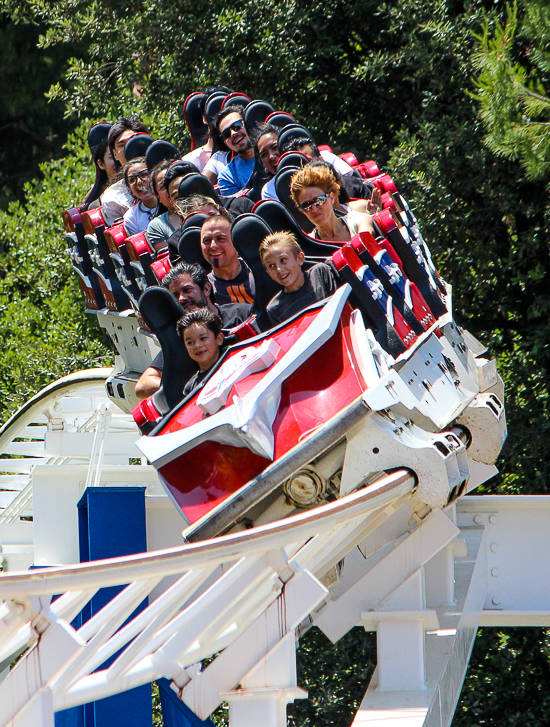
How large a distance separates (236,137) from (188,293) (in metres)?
2.45

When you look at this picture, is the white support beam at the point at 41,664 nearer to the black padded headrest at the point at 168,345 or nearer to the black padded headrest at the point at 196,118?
the black padded headrest at the point at 168,345

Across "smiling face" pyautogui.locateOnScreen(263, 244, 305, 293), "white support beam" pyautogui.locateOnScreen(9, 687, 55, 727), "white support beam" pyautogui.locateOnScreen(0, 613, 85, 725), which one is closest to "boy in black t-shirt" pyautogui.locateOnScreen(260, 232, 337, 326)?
"smiling face" pyautogui.locateOnScreen(263, 244, 305, 293)

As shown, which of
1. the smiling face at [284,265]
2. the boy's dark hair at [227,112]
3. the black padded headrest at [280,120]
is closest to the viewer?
the smiling face at [284,265]

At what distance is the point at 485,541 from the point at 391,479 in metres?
1.74

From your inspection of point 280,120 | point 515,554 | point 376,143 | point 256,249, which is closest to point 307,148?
point 280,120

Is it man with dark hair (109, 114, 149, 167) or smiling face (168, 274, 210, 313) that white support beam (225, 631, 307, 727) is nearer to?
smiling face (168, 274, 210, 313)

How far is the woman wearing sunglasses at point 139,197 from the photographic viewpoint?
6.55 m

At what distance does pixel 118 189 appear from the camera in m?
7.22

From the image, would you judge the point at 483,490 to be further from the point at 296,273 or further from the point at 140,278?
the point at 296,273

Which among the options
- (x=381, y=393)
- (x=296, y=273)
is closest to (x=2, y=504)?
(x=296, y=273)

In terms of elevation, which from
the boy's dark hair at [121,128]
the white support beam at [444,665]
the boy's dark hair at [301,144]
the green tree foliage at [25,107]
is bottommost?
the white support beam at [444,665]

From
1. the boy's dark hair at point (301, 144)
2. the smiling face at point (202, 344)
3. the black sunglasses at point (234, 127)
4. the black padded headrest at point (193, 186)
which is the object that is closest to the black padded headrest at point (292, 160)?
the boy's dark hair at point (301, 144)

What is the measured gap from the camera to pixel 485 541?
5.07 m

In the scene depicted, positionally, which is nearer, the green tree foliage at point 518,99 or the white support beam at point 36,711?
the white support beam at point 36,711
